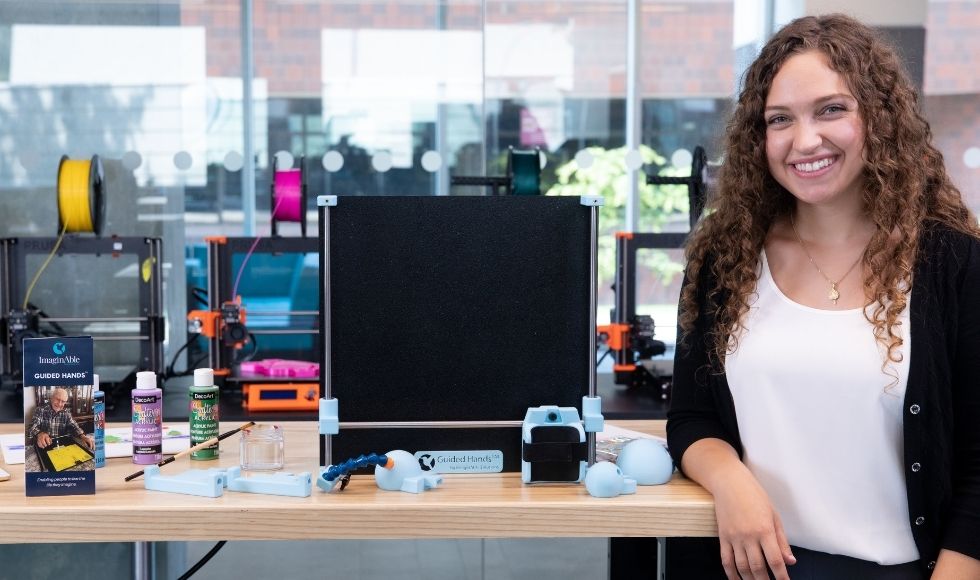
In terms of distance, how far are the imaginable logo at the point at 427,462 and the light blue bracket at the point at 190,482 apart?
29cm

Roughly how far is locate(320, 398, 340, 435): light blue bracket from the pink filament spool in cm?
217

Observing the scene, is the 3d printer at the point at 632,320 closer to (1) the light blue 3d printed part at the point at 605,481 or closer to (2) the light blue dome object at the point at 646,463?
(2) the light blue dome object at the point at 646,463

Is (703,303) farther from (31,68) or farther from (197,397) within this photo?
(31,68)

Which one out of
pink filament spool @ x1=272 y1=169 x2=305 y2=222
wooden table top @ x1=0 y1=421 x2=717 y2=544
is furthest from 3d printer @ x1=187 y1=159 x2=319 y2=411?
wooden table top @ x1=0 y1=421 x2=717 y2=544

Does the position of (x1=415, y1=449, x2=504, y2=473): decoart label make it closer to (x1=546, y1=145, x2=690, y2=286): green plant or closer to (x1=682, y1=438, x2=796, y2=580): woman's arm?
(x1=682, y1=438, x2=796, y2=580): woman's arm

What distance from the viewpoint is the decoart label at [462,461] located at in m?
1.58

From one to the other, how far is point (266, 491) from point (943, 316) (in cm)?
97

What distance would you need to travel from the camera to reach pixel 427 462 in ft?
5.20

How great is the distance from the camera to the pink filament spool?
11.9ft

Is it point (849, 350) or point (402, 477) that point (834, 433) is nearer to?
point (849, 350)

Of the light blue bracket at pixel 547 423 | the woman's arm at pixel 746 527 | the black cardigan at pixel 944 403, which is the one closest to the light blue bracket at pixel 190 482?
the light blue bracket at pixel 547 423

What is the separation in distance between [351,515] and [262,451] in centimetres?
30

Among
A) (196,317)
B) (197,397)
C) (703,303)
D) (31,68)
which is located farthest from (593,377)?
(31,68)

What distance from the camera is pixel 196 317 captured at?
129 inches
